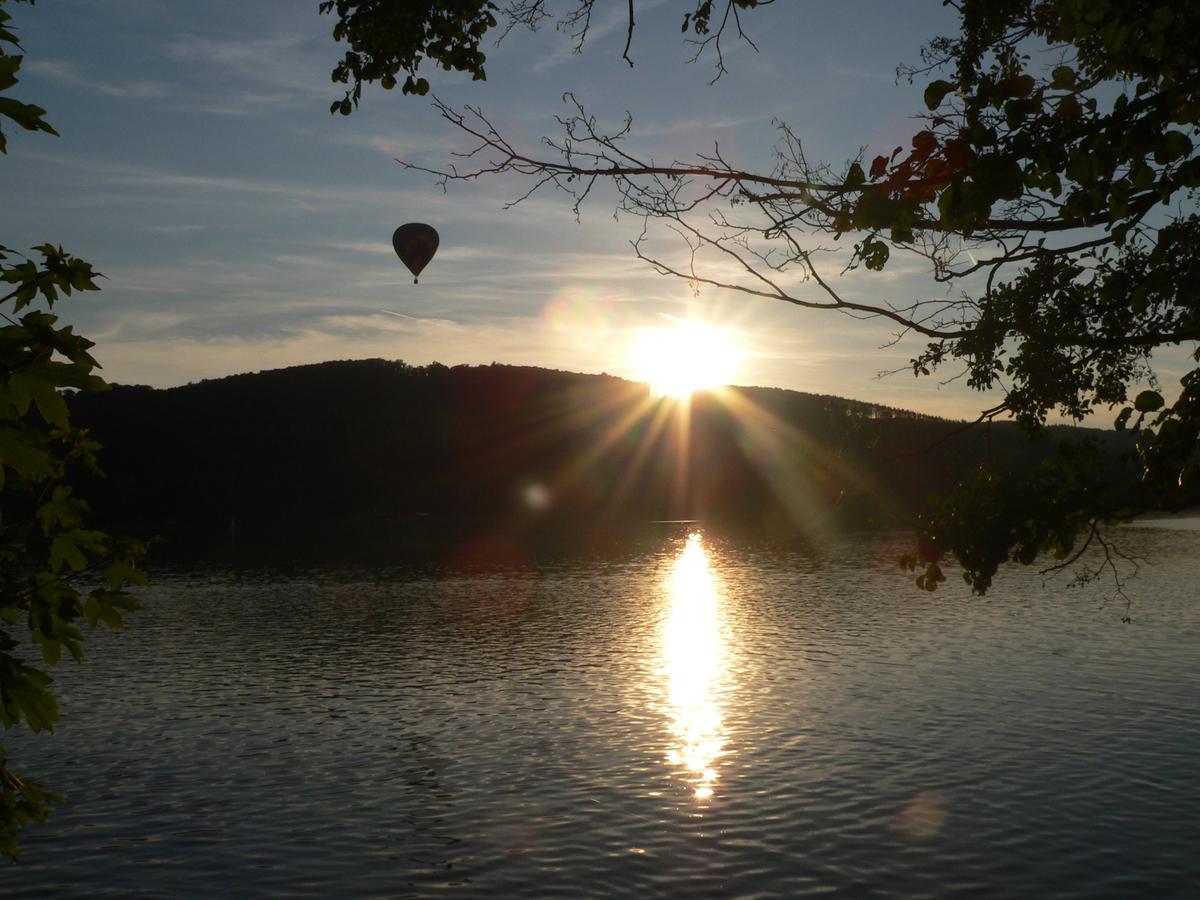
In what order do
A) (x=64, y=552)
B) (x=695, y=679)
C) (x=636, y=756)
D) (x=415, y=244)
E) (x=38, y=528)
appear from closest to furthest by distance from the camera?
(x=64, y=552)
(x=38, y=528)
(x=636, y=756)
(x=695, y=679)
(x=415, y=244)

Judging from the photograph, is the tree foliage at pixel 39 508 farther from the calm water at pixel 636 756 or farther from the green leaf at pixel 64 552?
the calm water at pixel 636 756

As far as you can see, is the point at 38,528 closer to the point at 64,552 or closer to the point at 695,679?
the point at 64,552

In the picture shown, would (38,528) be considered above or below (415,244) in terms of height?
below

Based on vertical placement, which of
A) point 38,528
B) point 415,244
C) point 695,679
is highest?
point 415,244

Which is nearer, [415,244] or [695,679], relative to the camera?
[695,679]

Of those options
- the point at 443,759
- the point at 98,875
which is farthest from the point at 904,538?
the point at 98,875

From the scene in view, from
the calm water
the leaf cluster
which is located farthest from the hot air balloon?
the leaf cluster

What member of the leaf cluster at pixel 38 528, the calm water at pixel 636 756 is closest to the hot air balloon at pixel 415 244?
the calm water at pixel 636 756

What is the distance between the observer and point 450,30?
1219 cm

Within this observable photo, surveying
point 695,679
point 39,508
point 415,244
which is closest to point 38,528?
point 39,508

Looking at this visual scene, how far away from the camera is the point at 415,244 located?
5038 centimetres

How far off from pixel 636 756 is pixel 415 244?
33.9 meters

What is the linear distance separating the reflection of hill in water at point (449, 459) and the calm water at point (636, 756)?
60.8m

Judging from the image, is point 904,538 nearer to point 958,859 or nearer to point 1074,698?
point 1074,698
